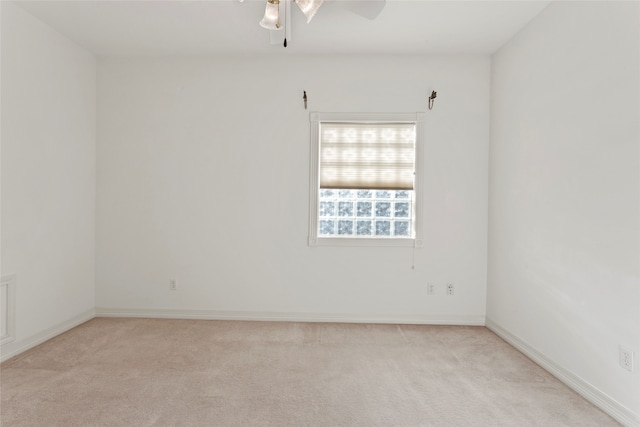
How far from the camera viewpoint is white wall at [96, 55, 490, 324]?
3.80m

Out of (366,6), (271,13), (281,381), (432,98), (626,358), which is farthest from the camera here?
(432,98)

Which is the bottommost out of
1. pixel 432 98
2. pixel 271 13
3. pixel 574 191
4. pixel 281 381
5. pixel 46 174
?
pixel 281 381

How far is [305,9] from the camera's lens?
217 cm

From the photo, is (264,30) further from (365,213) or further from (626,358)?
(626,358)

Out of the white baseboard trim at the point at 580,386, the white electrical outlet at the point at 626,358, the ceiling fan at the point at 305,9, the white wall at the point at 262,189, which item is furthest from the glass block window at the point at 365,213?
the white electrical outlet at the point at 626,358

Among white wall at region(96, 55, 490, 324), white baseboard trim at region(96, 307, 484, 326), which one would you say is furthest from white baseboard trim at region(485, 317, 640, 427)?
white wall at region(96, 55, 490, 324)

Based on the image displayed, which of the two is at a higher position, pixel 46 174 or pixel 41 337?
pixel 46 174

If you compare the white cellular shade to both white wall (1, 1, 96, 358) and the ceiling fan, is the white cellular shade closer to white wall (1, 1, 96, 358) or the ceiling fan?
the ceiling fan

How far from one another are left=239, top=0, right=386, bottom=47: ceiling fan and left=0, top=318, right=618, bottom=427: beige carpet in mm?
2486

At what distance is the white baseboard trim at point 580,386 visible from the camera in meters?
2.09

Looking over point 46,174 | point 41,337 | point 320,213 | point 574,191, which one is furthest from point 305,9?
point 41,337

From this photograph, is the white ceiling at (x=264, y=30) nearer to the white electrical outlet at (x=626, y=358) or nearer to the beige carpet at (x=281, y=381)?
the white electrical outlet at (x=626, y=358)

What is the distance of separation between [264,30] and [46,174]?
2497mm

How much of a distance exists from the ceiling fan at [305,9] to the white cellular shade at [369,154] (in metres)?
1.20
